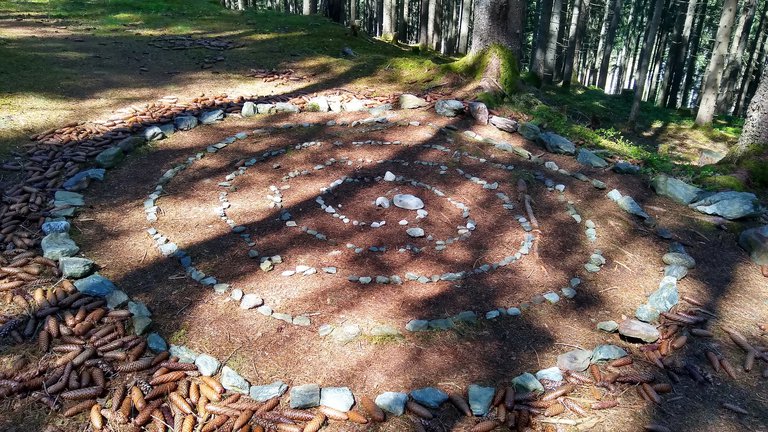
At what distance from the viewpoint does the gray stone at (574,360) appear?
4.70 meters

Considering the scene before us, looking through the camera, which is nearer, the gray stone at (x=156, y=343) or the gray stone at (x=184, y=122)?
the gray stone at (x=156, y=343)

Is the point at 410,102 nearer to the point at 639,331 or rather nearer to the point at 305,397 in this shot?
the point at 639,331

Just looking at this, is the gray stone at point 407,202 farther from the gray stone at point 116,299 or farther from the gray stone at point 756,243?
the gray stone at point 756,243

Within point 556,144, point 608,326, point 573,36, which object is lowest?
point 608,326

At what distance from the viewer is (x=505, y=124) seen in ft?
31.1

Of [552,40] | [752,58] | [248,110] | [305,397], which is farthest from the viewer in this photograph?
[752,58]

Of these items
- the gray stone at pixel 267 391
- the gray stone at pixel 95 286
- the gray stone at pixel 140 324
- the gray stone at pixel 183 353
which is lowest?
the gray stone at pixel 267 391

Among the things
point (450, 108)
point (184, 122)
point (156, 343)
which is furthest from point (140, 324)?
point (450, 108)

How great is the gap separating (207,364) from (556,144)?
273 inches

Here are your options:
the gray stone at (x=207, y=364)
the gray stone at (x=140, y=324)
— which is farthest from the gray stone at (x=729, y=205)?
the gray stone at (x=140, y=324)

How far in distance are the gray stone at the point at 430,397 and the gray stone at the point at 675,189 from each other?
18.7ft

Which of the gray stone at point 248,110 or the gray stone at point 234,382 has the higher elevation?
the gray stone at point 248,110

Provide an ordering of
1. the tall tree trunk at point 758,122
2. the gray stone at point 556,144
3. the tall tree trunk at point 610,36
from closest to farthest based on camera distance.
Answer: the tall tree trunk at point 758,122 < the gray stone at point 556,144 < the tall tree trunk at point 610,36

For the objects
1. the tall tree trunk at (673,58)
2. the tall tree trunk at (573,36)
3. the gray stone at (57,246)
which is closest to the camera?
the gray stone at (57,246)
